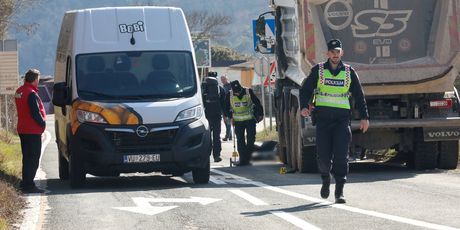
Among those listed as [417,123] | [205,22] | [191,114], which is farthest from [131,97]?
[205,22]

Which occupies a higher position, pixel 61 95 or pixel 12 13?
pixel 12 13

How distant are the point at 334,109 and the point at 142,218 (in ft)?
8.93

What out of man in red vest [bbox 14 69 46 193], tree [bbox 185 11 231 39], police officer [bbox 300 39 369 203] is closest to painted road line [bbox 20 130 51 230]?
man in red vest [bbox 14 69 46 193]

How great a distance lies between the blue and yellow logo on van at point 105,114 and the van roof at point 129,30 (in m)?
1.12

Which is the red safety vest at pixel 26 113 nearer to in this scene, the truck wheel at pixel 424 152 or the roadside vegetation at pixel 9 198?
the roadside vegetation at pixel 9 198

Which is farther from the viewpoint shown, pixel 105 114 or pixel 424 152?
pixel 424 152

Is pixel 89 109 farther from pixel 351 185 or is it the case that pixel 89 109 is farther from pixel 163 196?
pixel 351 185

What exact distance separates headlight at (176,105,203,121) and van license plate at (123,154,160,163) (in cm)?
62

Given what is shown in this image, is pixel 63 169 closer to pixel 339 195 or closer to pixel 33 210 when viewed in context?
pixel 33 210

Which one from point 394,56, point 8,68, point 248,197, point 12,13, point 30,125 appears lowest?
point 248,197

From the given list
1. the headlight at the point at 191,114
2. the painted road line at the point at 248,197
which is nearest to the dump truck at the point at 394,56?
the headlight at the point at 191,114

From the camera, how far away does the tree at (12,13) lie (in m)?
34.4

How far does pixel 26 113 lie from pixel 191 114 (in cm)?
235

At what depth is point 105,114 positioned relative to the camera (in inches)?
651
